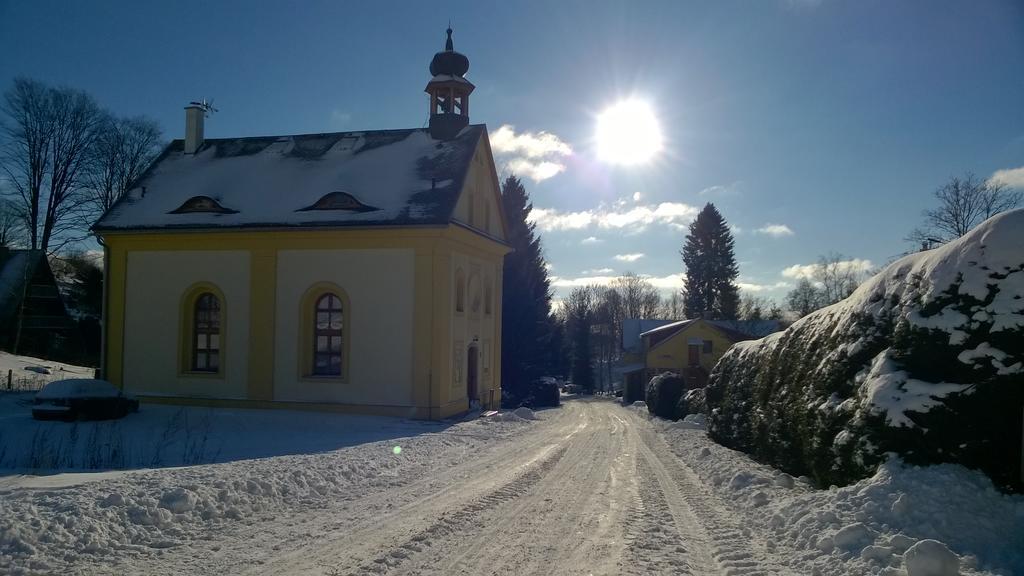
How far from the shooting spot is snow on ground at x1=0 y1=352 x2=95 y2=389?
2650cm

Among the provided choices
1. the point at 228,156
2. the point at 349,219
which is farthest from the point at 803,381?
the point at 228,156

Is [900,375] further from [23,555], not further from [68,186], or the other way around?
[68,186]

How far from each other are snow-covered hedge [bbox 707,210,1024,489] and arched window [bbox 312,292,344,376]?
15123mm

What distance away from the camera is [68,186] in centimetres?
3888

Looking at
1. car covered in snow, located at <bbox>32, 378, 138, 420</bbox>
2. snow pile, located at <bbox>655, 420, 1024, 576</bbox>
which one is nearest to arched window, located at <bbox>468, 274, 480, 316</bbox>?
car covered in snow, located at <bbox>32, 378, 138, 420</bbox>

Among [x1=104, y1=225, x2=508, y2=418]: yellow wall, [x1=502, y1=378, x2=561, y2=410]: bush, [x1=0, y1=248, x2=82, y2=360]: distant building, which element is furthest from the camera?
[x1=502, y1=378, x2=561, y2=410]: bush

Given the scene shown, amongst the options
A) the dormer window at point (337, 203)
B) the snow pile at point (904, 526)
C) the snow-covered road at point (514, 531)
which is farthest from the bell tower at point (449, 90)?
the snow pile at point (904, 526)

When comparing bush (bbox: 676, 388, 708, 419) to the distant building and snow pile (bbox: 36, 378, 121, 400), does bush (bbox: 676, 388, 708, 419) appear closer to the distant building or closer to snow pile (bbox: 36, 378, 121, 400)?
snow pile (bbox: 36, 378, 121, 400)

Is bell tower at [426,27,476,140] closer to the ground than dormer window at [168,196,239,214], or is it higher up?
higher up

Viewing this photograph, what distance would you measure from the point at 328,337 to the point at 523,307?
19329 millimetres

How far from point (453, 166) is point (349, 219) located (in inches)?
160

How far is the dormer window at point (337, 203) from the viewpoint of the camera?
21953 mm

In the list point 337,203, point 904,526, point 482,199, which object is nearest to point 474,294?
point 482,199

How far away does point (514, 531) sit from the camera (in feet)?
25.3
